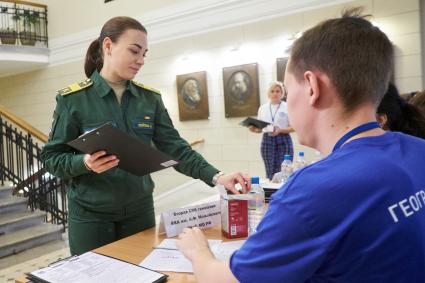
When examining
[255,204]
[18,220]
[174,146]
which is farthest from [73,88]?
[18,220]

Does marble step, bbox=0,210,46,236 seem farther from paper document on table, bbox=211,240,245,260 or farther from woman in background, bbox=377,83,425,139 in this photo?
woman in background, bbox=377,83,425,139

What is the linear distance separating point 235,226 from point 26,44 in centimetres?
787

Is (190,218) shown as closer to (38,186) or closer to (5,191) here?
(38,186)

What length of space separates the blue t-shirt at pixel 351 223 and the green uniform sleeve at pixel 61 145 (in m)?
1.00

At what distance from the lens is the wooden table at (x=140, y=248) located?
3.42 ft

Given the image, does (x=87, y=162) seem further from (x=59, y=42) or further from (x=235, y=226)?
(x=59, y=42)

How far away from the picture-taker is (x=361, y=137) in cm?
65

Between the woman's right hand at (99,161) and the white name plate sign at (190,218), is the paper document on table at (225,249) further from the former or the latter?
the woman's right hand at (99,161)

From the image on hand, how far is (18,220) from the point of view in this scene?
4.16 meters

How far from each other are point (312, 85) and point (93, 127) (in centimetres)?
104

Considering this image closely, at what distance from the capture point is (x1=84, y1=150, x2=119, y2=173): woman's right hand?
128 centimetres

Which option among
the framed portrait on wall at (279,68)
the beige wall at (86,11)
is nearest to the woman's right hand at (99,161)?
the framed portrait on wall at (279,68)

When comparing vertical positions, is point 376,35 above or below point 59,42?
below

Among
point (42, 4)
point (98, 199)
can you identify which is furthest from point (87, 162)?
point (42, 4)
